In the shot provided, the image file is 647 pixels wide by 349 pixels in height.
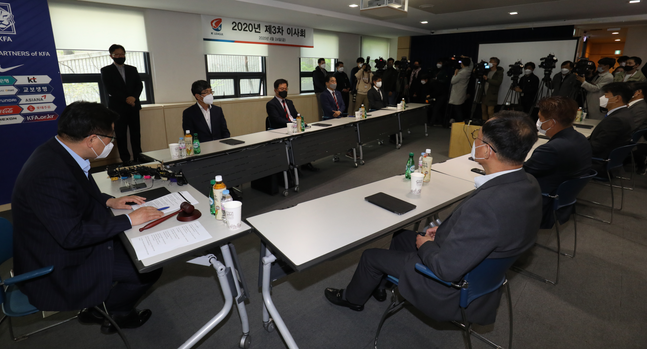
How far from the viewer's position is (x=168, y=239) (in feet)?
4.92

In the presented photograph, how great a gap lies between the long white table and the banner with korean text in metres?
3.56

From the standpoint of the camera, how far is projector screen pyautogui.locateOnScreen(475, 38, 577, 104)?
741cm

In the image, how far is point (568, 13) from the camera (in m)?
6.57

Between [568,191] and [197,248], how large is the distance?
2474 millimetres

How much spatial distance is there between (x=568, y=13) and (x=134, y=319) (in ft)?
28.6

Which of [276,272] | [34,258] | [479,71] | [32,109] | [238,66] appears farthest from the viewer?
[479,71]

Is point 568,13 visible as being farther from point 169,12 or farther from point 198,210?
point 198,210

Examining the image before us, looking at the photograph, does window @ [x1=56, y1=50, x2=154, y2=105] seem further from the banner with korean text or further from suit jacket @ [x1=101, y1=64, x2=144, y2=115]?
the banner with korean text

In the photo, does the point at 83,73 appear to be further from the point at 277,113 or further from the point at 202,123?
the point at 277,113

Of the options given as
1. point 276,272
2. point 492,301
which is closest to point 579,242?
point 492,301

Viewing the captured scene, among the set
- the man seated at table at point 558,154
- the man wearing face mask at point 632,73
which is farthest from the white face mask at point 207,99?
the man wearing face mask at point 632,73

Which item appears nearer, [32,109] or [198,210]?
[198,210]

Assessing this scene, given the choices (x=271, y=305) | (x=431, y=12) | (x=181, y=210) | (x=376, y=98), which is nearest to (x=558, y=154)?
(x=271, y=305)

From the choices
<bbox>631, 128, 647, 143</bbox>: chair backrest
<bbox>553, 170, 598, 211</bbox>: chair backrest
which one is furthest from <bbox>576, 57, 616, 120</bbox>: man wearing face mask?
<bbox>553, 170, 598, 211</bbox>: chair backrest
